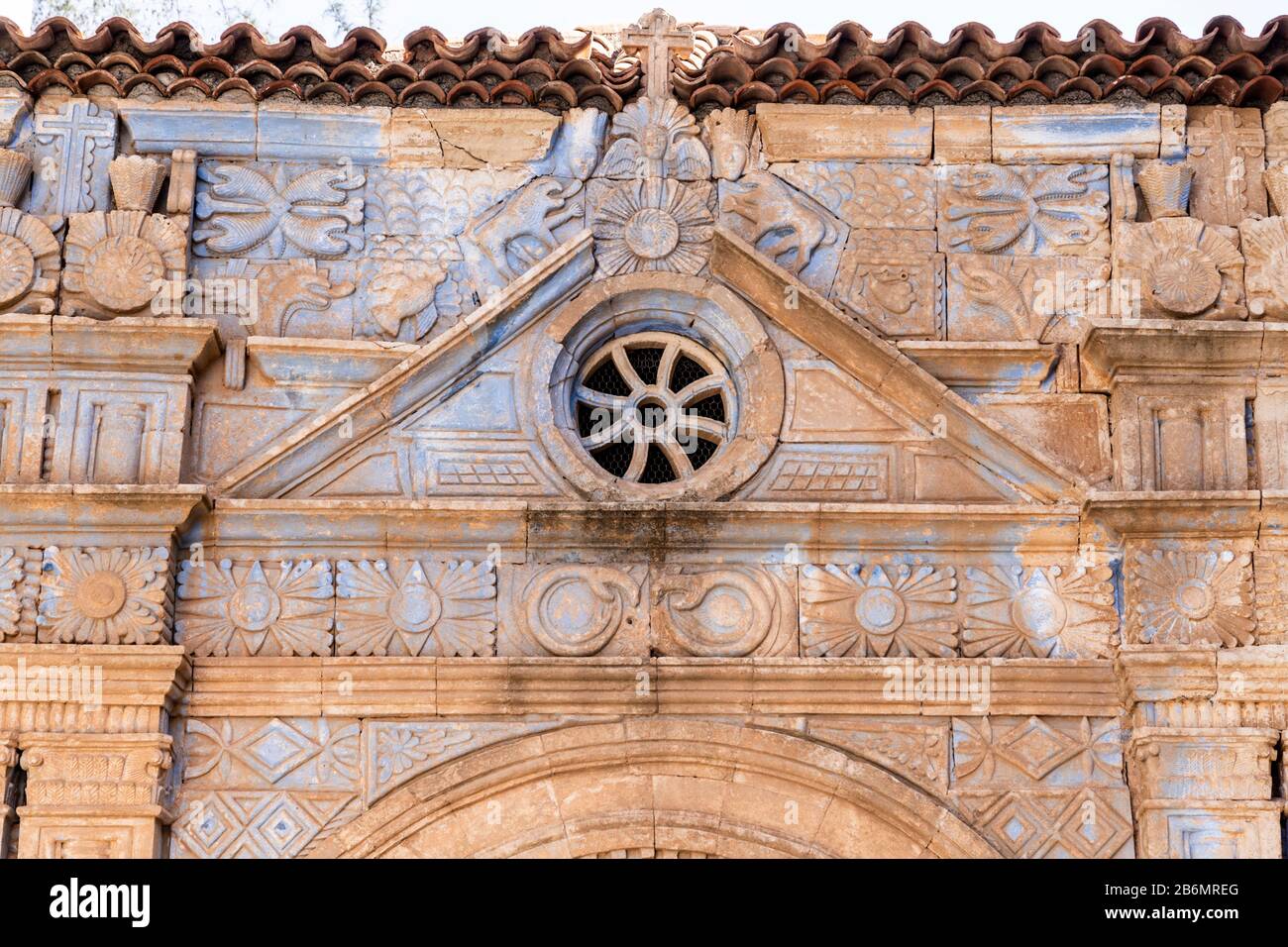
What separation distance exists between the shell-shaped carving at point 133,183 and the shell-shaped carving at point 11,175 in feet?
1.13

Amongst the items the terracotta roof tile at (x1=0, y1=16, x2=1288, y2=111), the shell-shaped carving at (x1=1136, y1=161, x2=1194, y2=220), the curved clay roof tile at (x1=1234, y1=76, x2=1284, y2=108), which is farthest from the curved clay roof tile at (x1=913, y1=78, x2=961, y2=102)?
the curved clay roof tile at (x1=1234, y1=76, x2=1284, y2=108)

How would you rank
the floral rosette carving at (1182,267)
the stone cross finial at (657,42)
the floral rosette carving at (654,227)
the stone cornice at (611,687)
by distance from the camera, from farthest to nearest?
the stone cross finial at (657,42) < the floral rosette carving at (654,227) < the floral rosette carving at (1182,267) < the stone cornice at (611,687)

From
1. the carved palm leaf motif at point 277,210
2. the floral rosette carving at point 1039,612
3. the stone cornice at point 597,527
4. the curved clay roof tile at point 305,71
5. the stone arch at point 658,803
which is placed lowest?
the stone arch at point 658,803

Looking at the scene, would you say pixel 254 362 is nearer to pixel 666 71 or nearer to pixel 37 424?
pixel 37 424

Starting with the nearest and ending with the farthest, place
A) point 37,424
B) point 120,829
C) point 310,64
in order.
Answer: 1. point 120,829
2. point 37,424
3. point 310,64

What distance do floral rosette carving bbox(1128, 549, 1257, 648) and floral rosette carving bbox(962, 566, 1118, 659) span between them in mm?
132

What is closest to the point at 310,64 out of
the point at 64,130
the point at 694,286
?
the point at 64,130

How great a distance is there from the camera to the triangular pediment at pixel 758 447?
868 cm

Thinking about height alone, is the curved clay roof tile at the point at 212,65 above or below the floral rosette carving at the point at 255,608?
above

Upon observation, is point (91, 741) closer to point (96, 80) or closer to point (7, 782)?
point (7, 782)

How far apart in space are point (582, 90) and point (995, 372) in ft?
6.62

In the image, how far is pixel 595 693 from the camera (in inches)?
328

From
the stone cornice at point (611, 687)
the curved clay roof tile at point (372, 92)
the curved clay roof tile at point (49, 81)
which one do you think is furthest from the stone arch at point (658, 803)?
the curved clay roof tile at point (49, 81)

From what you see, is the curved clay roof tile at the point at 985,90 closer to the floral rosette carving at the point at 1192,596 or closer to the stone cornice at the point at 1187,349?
the stone cornice at the point at 1187,349
